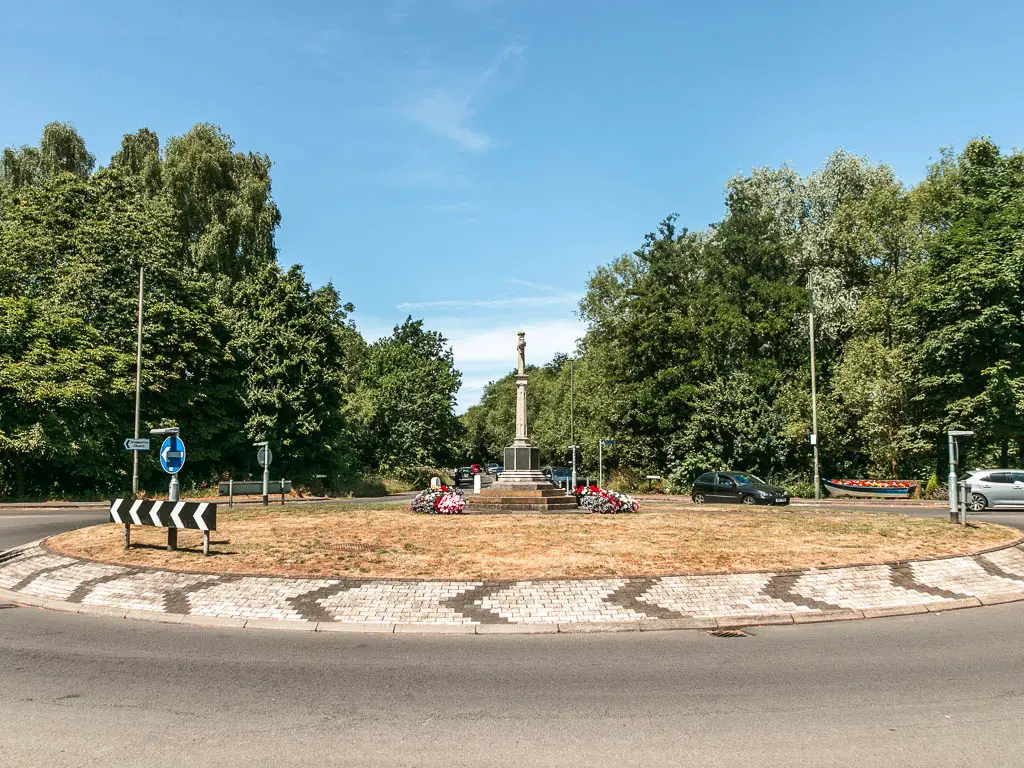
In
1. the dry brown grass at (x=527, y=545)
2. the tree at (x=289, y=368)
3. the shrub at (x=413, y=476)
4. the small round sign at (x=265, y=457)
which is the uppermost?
the tree at (x=289, y=368)

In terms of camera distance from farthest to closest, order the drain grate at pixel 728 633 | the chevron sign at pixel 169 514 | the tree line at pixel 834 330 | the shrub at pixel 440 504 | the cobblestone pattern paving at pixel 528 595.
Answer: the tree line at pixel 834 330, the shrub at pixel 440 504, the chevron sign at pixel 169 514, the cobblestone pattern paving at pixel 528 595, the drain grate at pixel 728 633

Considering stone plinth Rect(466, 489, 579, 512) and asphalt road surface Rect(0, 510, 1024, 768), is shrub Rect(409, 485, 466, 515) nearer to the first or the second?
stone plinth Rect(466, 489, 579, 512)

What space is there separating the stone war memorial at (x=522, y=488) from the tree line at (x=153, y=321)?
59.5ft

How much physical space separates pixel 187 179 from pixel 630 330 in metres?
27.6

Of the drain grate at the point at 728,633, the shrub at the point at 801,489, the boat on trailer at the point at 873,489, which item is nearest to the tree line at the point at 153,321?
the shrub at the point at 801,489

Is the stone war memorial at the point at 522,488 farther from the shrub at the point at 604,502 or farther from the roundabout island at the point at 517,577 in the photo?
the roundabout island at the point at 517,577

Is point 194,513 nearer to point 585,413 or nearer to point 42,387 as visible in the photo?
point 42,387

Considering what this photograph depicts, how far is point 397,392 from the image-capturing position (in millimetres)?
53438

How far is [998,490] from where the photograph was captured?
2684 cm

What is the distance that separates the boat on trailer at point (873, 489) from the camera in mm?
33781

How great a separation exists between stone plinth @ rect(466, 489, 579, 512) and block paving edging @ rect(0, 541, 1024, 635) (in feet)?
36.8

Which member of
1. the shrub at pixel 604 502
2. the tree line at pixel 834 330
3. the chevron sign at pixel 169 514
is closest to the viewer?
the chevron sign at pixel 169 514

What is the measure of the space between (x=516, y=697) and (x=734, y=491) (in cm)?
2625

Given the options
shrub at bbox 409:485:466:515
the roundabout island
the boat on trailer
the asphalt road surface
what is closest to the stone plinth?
shrub at bbox 409:485:466:515
